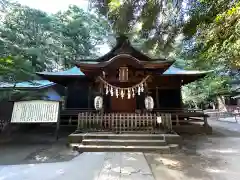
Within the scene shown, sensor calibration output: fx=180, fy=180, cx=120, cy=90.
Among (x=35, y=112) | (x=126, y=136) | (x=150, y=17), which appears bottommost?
(x=126, y=136)

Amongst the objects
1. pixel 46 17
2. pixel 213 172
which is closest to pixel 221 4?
pixel 213 172

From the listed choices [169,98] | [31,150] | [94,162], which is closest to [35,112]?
[31,150]

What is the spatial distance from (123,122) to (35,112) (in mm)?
3535

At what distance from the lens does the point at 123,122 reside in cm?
758

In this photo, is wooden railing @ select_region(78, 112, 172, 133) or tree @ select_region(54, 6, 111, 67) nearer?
wooden railing @ select_region(78, 112, 172, 133)

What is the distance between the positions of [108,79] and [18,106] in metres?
4.02

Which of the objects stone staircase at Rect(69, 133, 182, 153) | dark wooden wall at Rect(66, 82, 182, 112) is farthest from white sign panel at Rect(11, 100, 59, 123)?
dark wooden wall at Rect(66, 82, 182, 112)

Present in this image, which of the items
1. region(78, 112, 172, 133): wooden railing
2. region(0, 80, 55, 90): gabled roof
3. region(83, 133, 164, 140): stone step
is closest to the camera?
region(83, 133, 164, 140): stone step

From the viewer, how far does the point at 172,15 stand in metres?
5.96

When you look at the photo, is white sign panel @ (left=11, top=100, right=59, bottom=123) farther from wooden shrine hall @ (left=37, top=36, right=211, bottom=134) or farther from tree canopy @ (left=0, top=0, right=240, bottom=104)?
tree canopy @ (left=0, top=0, right=240, bottom=104)

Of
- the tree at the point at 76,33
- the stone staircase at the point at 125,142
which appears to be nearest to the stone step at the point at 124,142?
the stone staircase at the point at 125,142

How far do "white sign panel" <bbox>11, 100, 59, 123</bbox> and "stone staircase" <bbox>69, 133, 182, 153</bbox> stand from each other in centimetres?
134

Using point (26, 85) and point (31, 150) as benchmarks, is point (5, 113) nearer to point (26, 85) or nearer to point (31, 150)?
point (31, 150)

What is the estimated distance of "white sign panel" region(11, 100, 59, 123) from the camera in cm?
698
